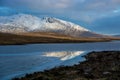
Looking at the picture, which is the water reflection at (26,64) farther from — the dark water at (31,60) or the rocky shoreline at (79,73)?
the rocky shoreline at (79,73)

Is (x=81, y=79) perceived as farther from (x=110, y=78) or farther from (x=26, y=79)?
(x=26, y=79)

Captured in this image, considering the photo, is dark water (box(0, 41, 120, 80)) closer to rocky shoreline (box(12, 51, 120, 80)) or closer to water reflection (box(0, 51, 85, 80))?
water reflection (box(0, 51, 85, 80))

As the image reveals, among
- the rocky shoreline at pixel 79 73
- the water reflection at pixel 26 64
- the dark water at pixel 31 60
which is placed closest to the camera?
the rocky shoreline at pixel 79 73

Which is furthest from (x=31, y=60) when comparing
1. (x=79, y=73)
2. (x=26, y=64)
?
(x=79, y=73)

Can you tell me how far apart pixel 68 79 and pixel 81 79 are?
1385mm

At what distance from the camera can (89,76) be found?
31547 mm

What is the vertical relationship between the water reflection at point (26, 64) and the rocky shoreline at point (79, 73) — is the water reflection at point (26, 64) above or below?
below

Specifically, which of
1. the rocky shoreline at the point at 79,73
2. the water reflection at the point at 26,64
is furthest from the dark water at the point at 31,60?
the rocky shoreline at the point at 79,73

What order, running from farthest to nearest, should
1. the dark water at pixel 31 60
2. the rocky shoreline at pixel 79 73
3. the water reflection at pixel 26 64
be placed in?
the dark water at pixel 31 60
the water reflection at pixel 26 64
the rocky shoreline at pixel 79 73

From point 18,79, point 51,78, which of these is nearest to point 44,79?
point 51,78

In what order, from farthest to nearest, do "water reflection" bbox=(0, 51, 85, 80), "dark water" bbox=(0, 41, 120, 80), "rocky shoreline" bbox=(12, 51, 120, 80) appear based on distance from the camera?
"dark water" bbox=(0, 41, 120, 80)
"water reflection" bbox=(0, 51, 85, 80)
"rocky shoreline" bbox=(12, 51, 120, 80)

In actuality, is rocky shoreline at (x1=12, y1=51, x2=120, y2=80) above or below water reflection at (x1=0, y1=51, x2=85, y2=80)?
above

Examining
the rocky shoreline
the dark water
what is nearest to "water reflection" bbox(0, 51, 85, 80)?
the dark water

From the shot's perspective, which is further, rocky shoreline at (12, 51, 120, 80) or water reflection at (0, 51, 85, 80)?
water reflection at (0, 51, 85, 80)
